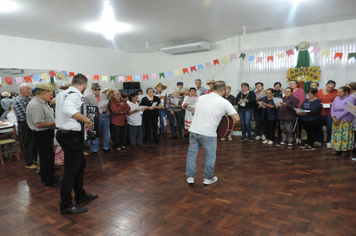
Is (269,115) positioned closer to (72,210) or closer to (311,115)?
(311,115)

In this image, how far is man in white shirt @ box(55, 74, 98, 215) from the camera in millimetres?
2469

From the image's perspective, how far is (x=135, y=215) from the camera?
8.58ft

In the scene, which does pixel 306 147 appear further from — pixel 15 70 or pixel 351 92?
pixel 15 70

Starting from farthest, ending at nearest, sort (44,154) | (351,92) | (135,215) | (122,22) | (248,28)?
(248,28), (122,22), (351,92), (44,154), (135,215)

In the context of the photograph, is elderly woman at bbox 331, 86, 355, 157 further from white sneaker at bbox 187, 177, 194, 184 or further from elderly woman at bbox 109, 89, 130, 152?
elderly woman at bbox 109, 89, 130, 152

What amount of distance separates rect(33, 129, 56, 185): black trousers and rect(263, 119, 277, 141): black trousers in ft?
15.4

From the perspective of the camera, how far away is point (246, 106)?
20.0 feet

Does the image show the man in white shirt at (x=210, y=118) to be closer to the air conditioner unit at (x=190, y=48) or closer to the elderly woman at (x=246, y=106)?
the elderly woman at (x=246, y=106)

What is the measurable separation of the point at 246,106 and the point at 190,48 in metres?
3.49

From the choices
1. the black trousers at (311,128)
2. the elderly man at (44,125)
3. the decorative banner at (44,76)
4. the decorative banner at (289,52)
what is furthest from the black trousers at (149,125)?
the decorative banner at (289,52)

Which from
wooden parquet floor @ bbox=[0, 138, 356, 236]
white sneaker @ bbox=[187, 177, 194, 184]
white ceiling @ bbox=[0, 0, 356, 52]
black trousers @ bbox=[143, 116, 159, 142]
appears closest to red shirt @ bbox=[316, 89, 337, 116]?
wooden parquet floor @ bbox=[0, 138, 356, 236]

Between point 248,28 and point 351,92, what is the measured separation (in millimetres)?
3376

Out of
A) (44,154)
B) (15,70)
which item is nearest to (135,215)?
(44,154)

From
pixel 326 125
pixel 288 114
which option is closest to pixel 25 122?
pixel 288 114
